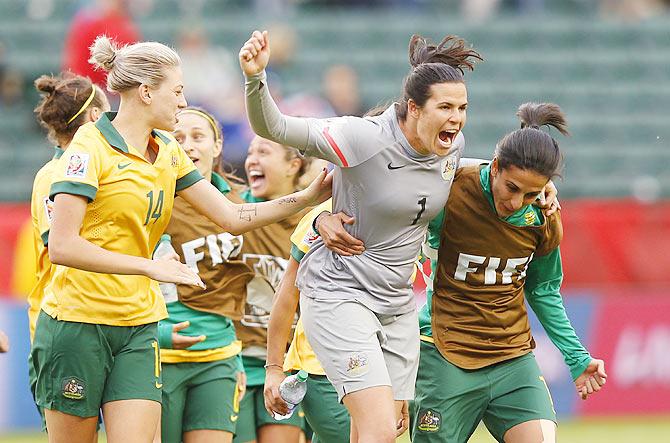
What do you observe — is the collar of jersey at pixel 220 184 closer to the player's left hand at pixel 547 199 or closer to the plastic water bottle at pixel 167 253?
the plastic water bottle at pixel 167 253

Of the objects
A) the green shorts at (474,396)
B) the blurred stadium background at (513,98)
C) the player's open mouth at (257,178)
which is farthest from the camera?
the blurred stadium background at (513,98)

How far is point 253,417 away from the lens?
6746 mm

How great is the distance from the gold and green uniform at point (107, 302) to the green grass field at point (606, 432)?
444cm

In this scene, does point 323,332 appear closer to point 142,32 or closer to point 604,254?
point 604,254

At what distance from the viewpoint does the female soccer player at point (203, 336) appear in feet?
20.6

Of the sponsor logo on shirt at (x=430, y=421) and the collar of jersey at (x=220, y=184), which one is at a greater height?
the collar of jersey at (x=220, y=184)

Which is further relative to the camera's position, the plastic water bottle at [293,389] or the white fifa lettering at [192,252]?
the white fifa lettering at [192,252]

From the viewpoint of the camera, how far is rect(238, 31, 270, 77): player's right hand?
4.96 m

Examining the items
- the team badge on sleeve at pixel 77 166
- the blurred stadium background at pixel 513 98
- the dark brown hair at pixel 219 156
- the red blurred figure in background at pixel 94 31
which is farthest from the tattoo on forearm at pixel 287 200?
the red blurred figure in background at pixel 94 31

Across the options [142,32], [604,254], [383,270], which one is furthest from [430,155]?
[142,32]

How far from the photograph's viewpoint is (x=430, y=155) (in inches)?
213

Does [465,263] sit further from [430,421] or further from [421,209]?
[430,421]

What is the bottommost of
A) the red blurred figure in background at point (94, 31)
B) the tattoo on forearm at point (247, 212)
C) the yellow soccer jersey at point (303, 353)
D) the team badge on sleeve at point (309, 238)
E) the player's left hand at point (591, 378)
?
the player's left hand at point (591, 378)

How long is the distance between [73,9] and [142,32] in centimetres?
92
